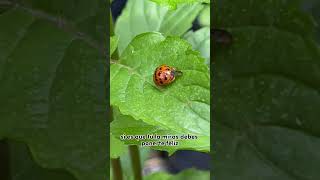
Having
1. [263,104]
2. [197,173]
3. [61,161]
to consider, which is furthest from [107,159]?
[197,173]

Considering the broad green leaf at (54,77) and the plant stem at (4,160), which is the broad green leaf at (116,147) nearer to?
the broad green leaf at (54,77)

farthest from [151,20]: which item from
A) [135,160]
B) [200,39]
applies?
[135,160]

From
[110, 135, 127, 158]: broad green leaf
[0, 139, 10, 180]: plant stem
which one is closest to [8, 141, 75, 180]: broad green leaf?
[0, 139, 10, 180]: plant stem

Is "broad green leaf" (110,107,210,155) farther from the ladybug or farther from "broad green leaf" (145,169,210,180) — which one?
"broad green leaf" (145,169,210,180)

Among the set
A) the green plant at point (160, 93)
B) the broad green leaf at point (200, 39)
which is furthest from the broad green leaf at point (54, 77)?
the broad green leaf at point (200, 39)

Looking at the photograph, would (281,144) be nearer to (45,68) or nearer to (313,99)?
(313,99)

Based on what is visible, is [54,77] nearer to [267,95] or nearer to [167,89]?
[167,89]
